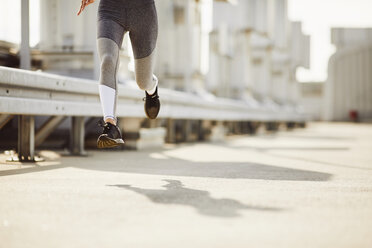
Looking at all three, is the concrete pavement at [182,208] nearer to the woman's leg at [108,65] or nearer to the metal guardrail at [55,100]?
the woman's leg at [108,65]

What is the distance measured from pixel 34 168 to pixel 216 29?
33.9 feet

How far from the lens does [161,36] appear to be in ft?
33.3

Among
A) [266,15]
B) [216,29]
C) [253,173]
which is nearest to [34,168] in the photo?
[253,173]

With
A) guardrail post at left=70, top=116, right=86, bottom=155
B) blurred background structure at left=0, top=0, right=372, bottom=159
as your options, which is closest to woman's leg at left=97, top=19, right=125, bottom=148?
blurred background structure at left=0, top=0, right=372, bottom=159

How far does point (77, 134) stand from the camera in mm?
5332

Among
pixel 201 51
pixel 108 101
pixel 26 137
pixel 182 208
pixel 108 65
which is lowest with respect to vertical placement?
pixel 182 208

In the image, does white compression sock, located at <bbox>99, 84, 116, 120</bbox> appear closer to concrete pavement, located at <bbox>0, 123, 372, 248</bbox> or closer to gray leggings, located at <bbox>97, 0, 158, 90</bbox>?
gray leggings, located at <bbox>97, 0, 158, 90</bbox>

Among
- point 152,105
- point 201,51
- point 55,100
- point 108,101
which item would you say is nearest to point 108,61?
point 108,101

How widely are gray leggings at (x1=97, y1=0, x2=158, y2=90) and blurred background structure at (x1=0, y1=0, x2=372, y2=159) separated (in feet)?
2.85

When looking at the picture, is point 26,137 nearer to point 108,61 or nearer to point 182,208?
point 108,61

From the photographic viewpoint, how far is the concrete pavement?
5.53 ft

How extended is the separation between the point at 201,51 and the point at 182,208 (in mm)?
8390

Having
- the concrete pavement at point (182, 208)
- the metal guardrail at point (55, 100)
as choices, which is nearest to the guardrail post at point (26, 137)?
the metal guardrail at point (55, 100)

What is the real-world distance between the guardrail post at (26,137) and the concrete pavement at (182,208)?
1.67 feet
